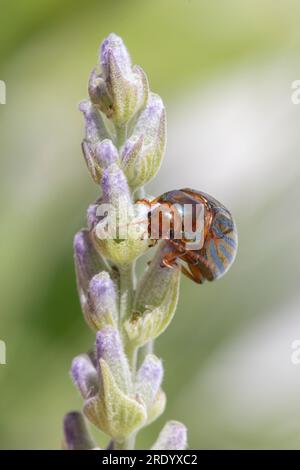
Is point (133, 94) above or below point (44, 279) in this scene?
above

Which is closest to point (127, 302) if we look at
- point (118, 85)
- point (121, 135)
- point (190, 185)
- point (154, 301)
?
point (154, 301)

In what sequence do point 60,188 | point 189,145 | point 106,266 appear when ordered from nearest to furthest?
point 106,266
point 60,188
point 189,145

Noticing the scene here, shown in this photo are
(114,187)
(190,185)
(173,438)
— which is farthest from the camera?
(190,185)

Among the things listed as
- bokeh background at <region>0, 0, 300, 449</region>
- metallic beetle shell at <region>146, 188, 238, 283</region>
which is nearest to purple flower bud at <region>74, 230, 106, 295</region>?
metallic beetle shell at <region>146, 188, 238, 283</region>

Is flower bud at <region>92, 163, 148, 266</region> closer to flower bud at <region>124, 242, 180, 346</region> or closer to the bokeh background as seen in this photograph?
flower bud at <region>124, 242, 180, 346</region>

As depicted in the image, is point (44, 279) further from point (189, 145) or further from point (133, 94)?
point (133, 94)

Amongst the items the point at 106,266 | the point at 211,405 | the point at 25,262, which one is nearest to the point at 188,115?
the point at 25,262

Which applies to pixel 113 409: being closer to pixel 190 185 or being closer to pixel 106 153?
pixel 106 153
